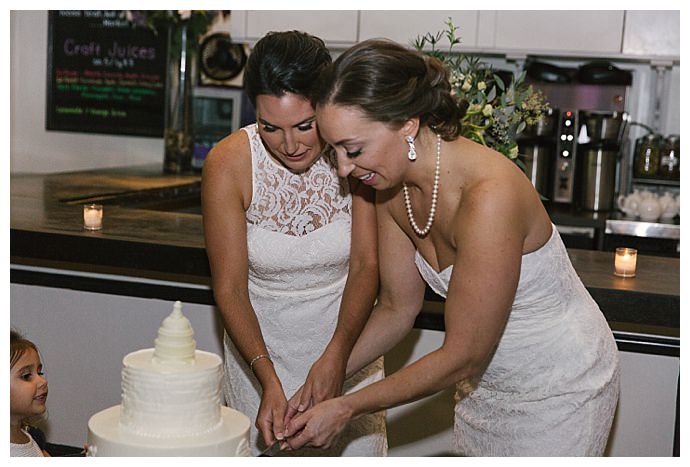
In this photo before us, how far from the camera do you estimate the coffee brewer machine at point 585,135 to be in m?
5.02

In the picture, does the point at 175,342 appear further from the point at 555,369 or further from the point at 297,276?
the point at 297,276

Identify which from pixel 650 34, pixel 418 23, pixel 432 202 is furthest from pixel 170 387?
pixel 650 34

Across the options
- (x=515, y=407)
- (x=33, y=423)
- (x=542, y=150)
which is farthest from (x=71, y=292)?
(x=542, y=150)

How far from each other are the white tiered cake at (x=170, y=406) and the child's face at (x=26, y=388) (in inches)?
40.1

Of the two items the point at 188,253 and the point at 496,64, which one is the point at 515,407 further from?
the point at 496,64

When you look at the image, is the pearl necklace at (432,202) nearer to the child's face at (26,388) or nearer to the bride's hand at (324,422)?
the bride's hand at (324,422)

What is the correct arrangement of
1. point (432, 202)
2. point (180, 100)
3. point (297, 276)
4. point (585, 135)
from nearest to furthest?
point (432, 202) < point (297, 276) < point (585, 135) < point (180, 100)

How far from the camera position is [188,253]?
2984 mm

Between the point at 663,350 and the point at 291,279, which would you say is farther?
the point at 663,350

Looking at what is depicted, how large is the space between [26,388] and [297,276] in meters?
0.72

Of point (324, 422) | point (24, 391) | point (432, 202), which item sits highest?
point (432, 202)

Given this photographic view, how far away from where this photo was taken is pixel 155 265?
3.03 metres

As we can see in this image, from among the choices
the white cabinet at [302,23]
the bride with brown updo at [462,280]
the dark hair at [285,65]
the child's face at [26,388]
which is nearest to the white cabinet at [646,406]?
the bride with brown updo at [462,280]

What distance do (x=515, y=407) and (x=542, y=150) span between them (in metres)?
3.15
